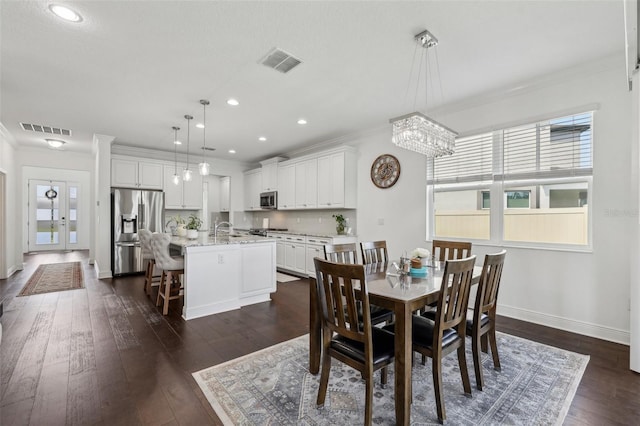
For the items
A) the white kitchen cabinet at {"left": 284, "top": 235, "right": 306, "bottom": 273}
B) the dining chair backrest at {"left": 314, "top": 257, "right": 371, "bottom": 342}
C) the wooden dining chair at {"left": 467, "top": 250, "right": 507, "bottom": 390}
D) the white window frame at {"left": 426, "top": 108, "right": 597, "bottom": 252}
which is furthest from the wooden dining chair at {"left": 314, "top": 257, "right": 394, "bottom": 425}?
the white kitchen cabinet at {"left": 284, "top": 235, "right": 306, "bottom": 273}

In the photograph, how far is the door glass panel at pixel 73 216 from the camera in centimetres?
946

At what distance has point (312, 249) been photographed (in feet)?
18.2

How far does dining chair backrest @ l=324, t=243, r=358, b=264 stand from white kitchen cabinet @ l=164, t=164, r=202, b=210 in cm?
521

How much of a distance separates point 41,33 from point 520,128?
188 inches

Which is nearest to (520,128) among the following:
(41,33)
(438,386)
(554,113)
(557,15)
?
(554,113)

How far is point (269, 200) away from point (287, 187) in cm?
74

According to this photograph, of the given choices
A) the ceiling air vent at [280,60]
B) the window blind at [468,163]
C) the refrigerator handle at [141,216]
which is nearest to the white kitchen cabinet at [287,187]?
the refrigerator handle at [141,216]

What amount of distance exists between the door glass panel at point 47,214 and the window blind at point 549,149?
11912mm

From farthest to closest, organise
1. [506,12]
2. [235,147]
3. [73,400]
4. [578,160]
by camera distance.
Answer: [235,147], [578,160], [506,12], [73,400]

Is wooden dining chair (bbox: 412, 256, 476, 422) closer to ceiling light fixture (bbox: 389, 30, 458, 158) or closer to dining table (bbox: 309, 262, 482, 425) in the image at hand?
dining table (bbox: 309, 262, 482, 425)

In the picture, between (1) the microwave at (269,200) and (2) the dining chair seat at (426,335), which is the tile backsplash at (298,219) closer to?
(1) the microwave at (269,200)

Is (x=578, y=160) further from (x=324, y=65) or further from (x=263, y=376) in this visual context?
(x=263, y=376)

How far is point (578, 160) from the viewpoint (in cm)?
311

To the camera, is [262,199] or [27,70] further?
[262,199]
